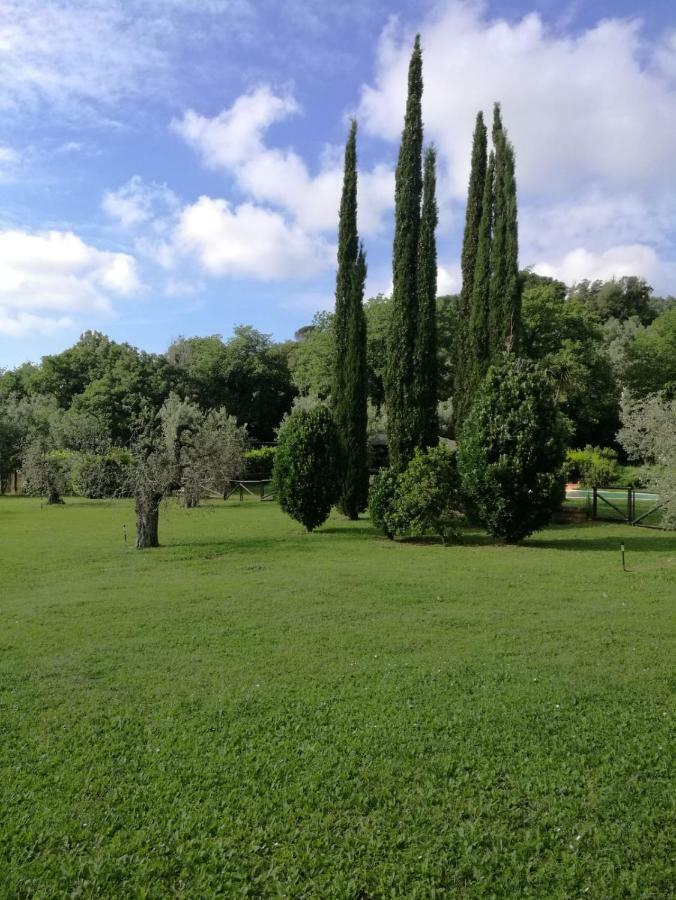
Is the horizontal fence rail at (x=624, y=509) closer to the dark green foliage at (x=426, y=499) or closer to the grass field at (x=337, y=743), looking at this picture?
the dark green foliage at (x=426, y=499)

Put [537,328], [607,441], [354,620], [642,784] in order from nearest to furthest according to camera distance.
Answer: [642,784] → [354,620] → [537,328] → [607,441]

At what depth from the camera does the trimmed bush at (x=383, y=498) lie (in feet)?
57.1

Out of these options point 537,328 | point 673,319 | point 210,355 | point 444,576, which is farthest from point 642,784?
point 210,355

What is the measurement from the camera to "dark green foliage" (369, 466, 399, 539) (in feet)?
57.1

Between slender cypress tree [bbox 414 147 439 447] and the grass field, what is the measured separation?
31.8 ft

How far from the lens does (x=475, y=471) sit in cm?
1575

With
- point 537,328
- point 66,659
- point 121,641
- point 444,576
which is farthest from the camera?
point 537,328

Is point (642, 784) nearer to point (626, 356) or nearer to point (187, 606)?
point (187, 606)

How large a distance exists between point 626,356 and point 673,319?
164 inches

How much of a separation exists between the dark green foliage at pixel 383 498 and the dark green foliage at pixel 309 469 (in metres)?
1.38

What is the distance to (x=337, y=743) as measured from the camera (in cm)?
479

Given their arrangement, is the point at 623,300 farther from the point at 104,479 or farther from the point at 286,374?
the point at 104,479

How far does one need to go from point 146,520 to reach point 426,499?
667 cm

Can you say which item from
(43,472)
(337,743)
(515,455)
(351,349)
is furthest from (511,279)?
(43,472)
